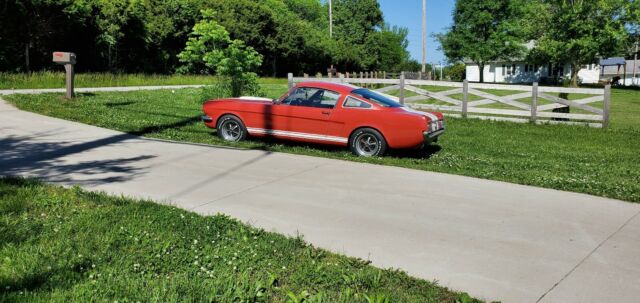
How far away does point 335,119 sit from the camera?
1013cm

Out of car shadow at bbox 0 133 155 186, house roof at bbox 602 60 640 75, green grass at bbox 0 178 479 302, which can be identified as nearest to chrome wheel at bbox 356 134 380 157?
car shadow at bbox 0 133 155 186

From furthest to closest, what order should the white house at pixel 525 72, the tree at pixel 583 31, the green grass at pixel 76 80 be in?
1. the white house at pixel 525 72
2. the tree at pixel 583 31
3. the green grass at pixel 76 80

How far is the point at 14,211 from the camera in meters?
5.70

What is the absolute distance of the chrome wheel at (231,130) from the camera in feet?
36.7

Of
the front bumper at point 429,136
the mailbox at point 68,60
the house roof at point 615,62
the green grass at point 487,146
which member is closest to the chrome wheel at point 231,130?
the green grass at point 487,146

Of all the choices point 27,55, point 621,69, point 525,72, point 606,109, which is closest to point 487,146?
point 606,109

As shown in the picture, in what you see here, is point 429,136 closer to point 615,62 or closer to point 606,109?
point 606,109

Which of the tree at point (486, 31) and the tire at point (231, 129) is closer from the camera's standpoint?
the tire at point (231, 129)

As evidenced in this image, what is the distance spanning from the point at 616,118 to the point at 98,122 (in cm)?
1735

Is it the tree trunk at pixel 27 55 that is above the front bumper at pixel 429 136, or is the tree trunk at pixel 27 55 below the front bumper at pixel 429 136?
above

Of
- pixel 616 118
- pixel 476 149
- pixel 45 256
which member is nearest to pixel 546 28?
pixel 616 118

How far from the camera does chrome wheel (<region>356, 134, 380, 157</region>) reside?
9961 mm

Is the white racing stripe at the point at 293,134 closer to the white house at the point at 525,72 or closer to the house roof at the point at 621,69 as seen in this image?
the white house at the point at 525,72

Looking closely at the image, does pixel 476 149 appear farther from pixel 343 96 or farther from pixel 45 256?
pixel 45 256
